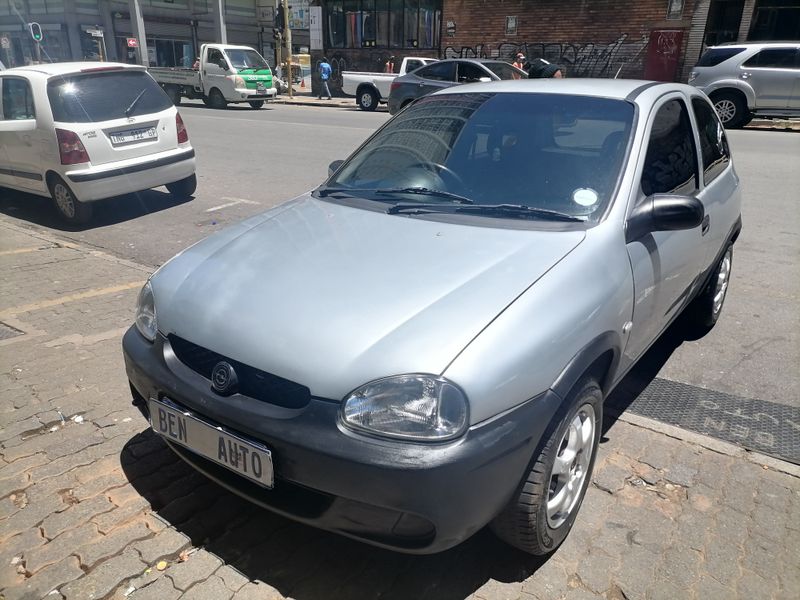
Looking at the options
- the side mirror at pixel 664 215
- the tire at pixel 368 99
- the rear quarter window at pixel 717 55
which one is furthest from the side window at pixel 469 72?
the side mirror at pixel 664 215

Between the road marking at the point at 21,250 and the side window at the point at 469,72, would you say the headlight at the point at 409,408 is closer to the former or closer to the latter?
the road marking at the point at 21,250

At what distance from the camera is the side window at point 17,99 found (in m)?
7.07

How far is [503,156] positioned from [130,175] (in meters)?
5.66

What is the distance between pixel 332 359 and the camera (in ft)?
6.71

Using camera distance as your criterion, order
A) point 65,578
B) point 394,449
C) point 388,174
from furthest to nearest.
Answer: point 388,174 → point 65,578 → point 394,449

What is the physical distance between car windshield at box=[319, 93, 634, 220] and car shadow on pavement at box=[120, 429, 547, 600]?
1473 mm

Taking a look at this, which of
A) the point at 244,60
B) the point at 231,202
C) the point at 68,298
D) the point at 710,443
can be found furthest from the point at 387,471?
the point at 244,60

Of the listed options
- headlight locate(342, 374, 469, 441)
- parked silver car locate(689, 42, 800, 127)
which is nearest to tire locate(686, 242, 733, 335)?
headlight locate(342, 374, 469, 441)

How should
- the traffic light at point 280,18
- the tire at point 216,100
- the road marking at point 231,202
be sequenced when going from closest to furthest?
the road marking at point 231,202 → the tire at point 216,100 → the traffic light at point 280,18

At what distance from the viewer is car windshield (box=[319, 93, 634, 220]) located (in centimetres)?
291

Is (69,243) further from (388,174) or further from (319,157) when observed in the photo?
(319,157)

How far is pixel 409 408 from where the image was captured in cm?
196

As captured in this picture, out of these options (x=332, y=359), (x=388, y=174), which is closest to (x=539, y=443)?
(x=332, y=359)

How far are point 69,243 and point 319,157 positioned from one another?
5.52 m
